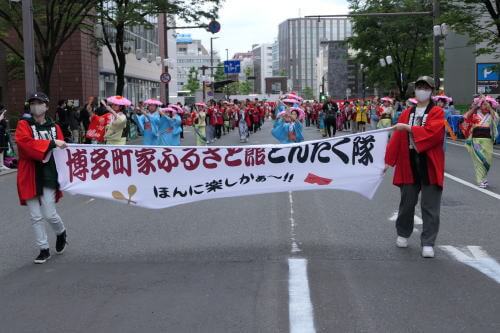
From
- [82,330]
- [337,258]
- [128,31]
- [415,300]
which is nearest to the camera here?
[82,330]

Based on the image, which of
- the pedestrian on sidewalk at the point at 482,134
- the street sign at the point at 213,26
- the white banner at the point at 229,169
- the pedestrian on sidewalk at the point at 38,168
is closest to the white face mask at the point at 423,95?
the white banner at the point at 229,169

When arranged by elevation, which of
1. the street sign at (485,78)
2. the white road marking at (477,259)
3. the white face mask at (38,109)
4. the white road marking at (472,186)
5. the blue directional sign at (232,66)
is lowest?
the white road marking at (472,186)

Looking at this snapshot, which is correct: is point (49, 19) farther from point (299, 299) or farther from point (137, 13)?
point (299, 299)

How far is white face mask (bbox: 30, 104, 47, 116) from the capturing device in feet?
21.6

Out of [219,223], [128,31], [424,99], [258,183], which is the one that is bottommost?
[219,223]

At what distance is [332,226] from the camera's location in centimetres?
838

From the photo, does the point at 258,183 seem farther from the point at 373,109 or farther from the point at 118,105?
the point at 373,109

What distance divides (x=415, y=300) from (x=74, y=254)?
365 cm

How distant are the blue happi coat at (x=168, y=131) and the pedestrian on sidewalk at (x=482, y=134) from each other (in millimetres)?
5870

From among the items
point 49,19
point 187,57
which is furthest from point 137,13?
point 187,57


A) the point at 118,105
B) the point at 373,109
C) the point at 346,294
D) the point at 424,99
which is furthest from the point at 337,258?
the point at 373,109

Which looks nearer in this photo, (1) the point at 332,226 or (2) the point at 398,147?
(2) the point at 398,147

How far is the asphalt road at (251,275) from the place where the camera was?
184 inches

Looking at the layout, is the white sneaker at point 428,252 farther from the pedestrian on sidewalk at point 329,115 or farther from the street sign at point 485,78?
the street sign at point 485,78
